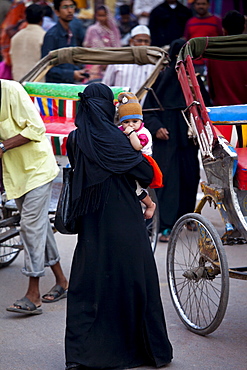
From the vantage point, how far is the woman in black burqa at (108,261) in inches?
148

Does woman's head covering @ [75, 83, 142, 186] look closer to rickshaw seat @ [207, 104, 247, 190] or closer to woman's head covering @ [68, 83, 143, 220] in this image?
woman's head covering @ [68, 83, 143, 220]

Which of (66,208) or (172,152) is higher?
(66,208)

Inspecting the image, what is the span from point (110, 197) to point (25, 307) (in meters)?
1.51

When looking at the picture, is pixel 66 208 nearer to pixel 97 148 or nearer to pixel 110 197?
pixel 110 197

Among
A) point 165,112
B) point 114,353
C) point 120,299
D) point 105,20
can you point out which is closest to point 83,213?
point 120,299

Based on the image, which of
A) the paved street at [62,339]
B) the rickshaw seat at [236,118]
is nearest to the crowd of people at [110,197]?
the paved street at [62,339]

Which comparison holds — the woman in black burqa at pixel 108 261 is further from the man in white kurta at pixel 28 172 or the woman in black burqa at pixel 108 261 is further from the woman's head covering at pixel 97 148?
the man in white kurta at pixel 28 172

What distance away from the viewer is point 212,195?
447 cm

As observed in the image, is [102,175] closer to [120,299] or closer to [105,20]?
[120,299]

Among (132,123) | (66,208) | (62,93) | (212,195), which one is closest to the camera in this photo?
(66,208)

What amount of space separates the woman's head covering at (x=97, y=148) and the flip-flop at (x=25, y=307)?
1352mm

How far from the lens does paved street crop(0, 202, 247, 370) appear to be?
4.02 m

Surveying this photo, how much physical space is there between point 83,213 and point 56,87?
107 inches

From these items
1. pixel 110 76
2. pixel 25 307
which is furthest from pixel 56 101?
pixel 25 307
